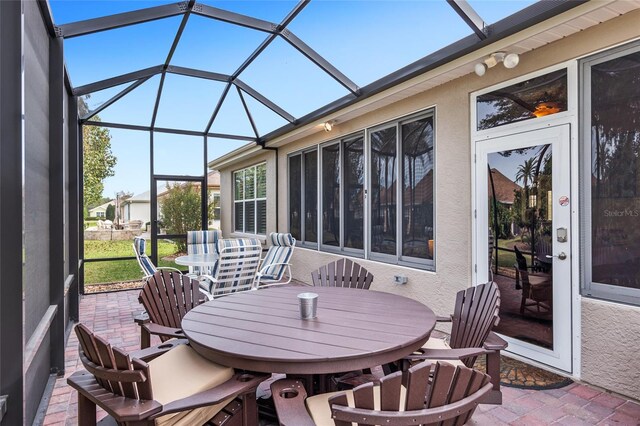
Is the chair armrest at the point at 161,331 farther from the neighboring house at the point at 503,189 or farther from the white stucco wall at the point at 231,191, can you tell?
the white stucco wall at the point at 231,191

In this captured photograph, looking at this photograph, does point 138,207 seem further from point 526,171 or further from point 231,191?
point 526,171

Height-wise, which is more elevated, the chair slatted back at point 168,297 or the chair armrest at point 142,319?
the chair slatted back at point 168,297

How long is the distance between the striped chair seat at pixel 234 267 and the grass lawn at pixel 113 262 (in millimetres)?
3082

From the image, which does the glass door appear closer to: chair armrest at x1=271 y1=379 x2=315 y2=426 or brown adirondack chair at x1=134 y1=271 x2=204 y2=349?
chair armrest at x1=271 y1=379 x2=315 y2=426

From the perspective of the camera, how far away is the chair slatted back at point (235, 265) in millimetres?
4441

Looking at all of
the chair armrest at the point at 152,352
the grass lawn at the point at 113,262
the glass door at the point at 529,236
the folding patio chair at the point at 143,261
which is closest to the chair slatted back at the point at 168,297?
the chair armrest at the point at 152,352

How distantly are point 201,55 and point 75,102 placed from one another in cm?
182

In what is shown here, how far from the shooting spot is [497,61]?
334 centimetres

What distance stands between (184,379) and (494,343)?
Result: 5.81ft

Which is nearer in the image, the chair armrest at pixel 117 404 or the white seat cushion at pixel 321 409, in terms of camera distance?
the chair armrest at pixel 117 404

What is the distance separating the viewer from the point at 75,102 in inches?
192

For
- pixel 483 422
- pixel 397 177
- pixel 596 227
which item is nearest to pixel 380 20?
pixel 397 177

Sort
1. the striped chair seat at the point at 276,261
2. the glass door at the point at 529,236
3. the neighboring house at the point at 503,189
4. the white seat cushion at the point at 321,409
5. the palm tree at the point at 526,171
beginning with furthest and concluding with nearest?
the striped chair seat at the point at 276,261
the neighboring house at the point at 503,189
the palm tree at the point at 526,171
the glass door at the point at 529,236
the white seat cushion at the point at 321,409

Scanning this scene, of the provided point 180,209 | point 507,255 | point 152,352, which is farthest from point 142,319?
point 180,209
